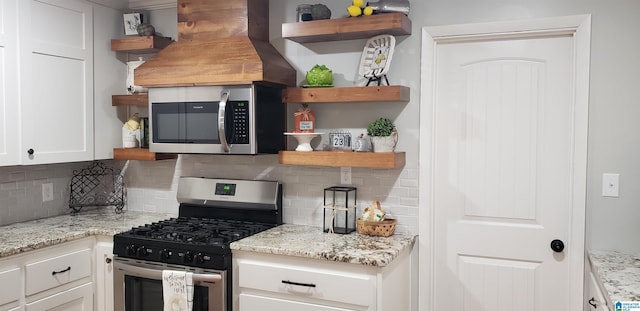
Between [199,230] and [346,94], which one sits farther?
[199,230]

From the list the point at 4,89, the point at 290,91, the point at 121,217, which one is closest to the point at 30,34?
the point at 4,89

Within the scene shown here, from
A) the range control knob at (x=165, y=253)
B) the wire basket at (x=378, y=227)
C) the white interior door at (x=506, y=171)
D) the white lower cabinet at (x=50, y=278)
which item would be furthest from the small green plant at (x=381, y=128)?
the white lower cabinet at (x=50, y=278)

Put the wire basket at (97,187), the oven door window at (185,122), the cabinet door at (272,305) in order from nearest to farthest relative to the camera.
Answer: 1. the cabinet door at (272,305)
2. the oven door window at (185,122)
3. the wire basket at (97,187)

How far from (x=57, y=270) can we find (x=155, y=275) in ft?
1.81

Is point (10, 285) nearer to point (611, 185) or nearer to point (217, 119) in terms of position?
point (217, 119)

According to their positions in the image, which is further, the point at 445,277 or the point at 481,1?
the point at 445,277

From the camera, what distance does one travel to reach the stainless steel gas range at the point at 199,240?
2.74 metres

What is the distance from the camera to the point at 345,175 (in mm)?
3121

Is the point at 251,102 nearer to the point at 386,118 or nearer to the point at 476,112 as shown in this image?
the point at 386,118

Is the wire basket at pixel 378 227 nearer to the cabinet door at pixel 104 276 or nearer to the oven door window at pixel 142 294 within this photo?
the oven door window at pixel 142 294

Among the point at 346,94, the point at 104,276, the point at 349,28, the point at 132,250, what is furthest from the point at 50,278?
the point at 349,28

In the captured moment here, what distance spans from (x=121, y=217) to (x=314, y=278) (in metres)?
1.59

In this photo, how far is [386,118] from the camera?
Answer: 116 inches

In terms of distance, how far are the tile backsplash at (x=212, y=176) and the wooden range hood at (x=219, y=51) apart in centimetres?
59
